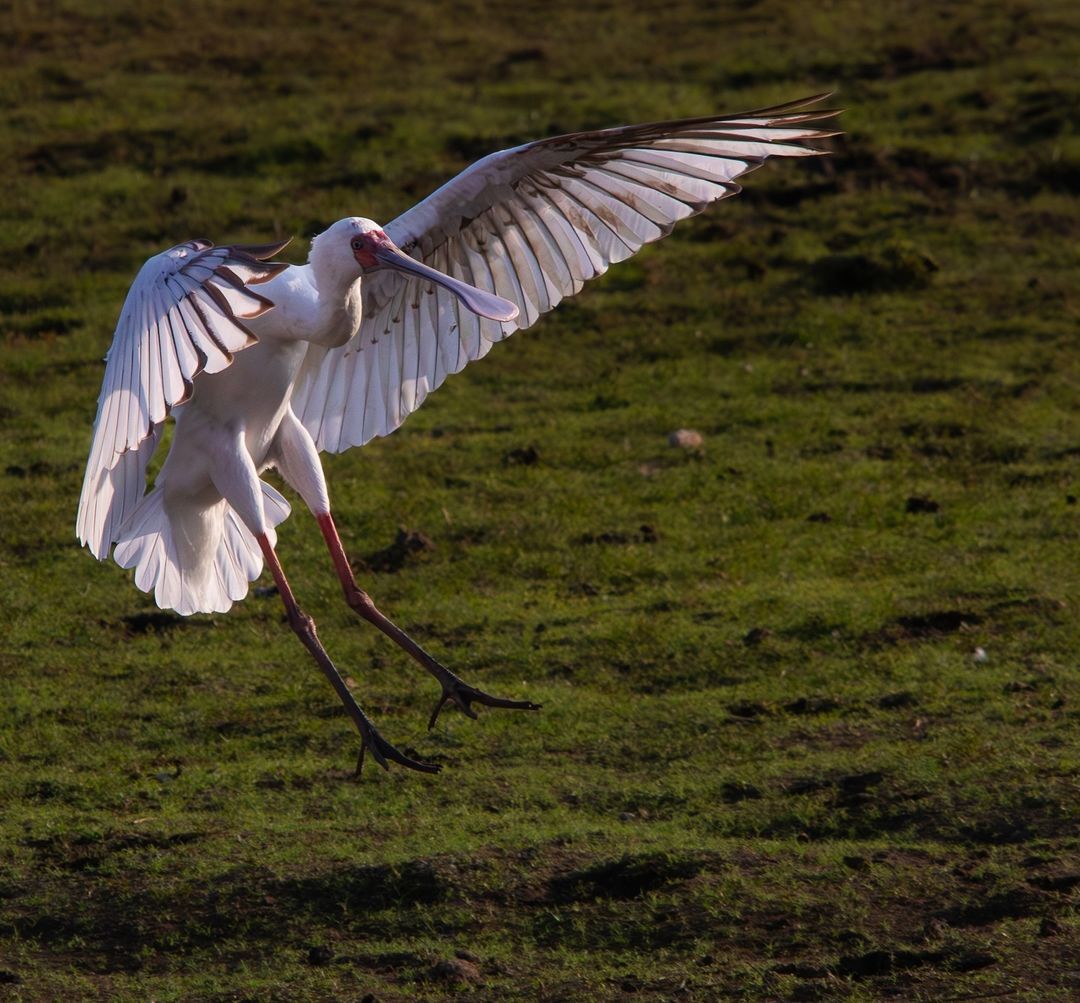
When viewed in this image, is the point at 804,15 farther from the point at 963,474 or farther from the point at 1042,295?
the point at 963,474

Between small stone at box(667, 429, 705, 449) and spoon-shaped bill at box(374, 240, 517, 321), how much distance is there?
4507mm

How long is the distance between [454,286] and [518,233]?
2.57ft

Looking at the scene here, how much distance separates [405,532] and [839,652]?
232 cm

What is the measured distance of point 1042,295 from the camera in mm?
12750

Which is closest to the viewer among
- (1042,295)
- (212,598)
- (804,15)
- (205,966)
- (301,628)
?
(205,966)

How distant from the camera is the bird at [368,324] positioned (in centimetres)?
616

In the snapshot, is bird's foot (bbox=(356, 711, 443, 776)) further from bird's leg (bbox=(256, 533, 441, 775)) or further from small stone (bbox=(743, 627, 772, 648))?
small stone (bbox=(743, 627, 772, 648))

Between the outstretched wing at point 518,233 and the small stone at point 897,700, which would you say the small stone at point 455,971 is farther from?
the small stone at point 897,700

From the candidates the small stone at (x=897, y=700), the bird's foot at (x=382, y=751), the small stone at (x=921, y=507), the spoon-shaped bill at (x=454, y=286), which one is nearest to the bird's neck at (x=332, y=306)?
the spoon-shaped bill at (x=454, y=286)

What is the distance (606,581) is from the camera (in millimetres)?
9188

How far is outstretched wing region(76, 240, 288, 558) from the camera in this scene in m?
5.02

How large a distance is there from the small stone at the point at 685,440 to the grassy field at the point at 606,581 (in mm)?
72

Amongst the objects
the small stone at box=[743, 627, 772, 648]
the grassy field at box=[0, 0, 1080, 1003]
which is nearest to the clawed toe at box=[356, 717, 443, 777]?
the grassy field at box=[0, 0, 1080, 1003]

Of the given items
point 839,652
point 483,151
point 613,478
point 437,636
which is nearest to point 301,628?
point 437,636
